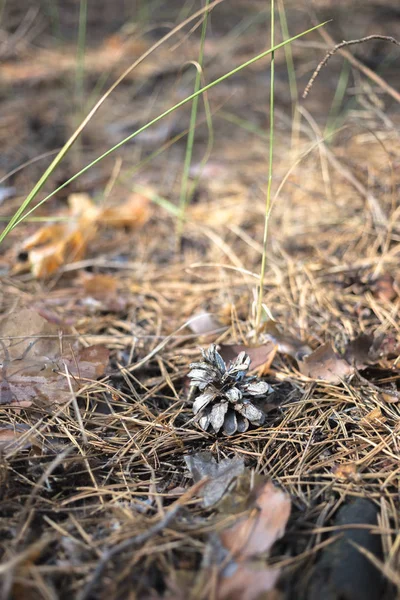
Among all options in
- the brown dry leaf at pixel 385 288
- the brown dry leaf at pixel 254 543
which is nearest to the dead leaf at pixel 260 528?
the brown dry leaf at pixel 254 543

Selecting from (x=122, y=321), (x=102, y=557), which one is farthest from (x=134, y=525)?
Answer: (x=122, y=321)

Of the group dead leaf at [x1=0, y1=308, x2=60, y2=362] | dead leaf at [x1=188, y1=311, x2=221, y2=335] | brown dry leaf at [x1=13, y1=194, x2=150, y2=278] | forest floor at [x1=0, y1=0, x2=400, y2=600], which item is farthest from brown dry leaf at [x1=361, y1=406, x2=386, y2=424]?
brown dry leaf at [x1=13, y1=194, x2=150, y2=278]

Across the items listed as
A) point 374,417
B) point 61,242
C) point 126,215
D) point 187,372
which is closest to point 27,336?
point 187,372

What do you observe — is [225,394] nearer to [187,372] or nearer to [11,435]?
[187,372]

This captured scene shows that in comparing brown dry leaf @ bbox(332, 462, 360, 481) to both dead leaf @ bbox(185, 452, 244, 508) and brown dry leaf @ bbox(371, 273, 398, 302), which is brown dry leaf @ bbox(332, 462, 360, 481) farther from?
A: brown dry leaf @ bbox(371, 273, 398, 302)

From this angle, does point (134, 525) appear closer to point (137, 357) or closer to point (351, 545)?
point (351, 545)

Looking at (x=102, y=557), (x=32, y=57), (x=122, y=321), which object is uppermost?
(x=32, y=57)
